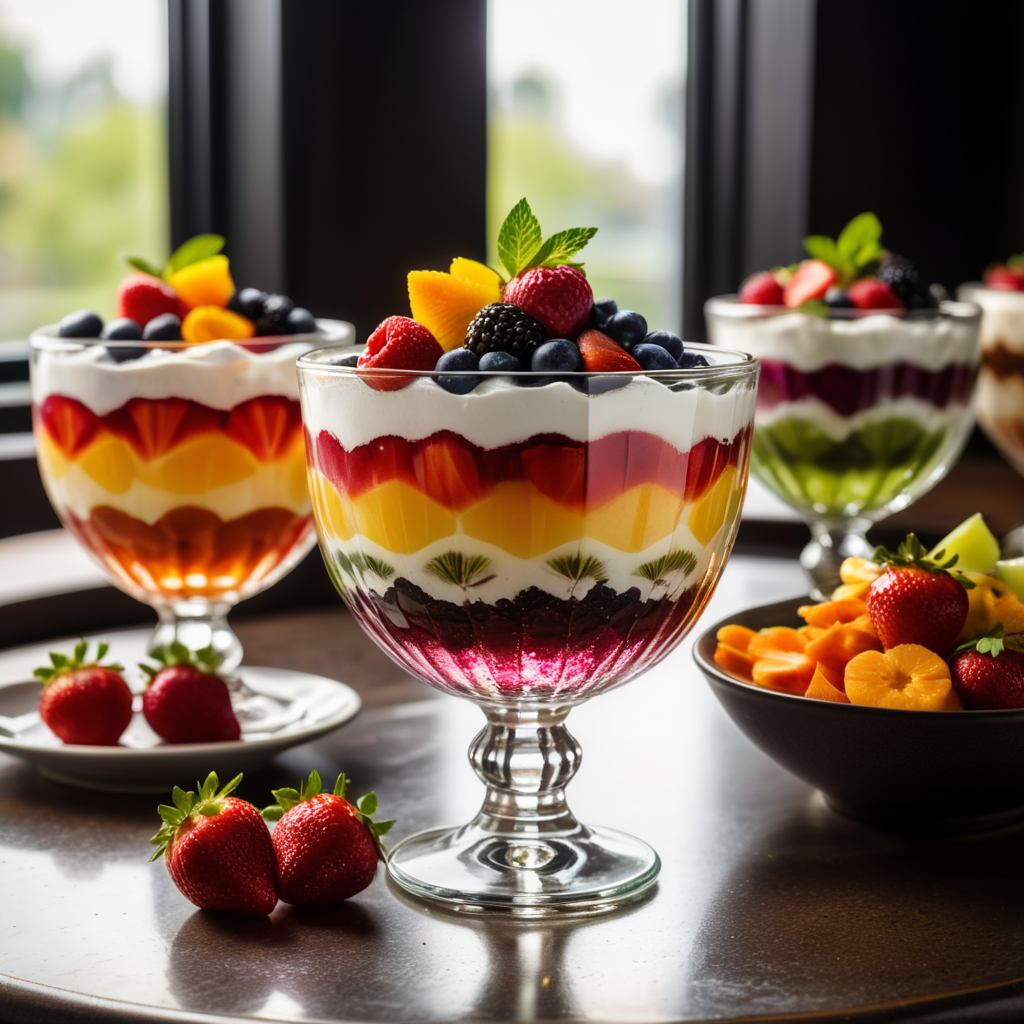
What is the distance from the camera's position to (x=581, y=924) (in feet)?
2.82

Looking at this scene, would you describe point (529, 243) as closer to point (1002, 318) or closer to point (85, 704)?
point (85, 704)

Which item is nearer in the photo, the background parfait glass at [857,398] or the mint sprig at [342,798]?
the mint sprig at [342,798]

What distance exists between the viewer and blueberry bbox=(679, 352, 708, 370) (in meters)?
0.92

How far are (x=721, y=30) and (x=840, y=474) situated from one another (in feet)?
4.49

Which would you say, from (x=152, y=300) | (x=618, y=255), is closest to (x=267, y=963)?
(x=152, y=300)

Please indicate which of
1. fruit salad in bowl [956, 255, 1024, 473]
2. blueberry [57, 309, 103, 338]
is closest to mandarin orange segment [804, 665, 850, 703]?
blueberry [57, 309, 103, 338]

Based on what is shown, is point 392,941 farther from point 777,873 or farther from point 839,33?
point 839,33

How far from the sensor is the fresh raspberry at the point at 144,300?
1237 mm

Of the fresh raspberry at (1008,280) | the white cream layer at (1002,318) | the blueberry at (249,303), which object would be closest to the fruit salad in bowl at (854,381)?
the white cream layer at (1002,318)

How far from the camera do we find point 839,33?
8.01 ft

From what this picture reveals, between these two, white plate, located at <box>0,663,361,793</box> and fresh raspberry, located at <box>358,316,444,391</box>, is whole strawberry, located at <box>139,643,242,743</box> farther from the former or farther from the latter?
fresh raspberry, located at <box>358,316,444,391</box>

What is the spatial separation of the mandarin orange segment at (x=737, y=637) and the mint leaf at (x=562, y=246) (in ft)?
1.06

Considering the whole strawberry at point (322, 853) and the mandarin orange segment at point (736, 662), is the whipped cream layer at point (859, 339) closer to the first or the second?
the mandarin orange segment at point (736, 662)

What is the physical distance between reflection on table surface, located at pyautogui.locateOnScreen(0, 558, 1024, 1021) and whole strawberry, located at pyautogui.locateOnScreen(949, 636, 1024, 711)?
0.06m
